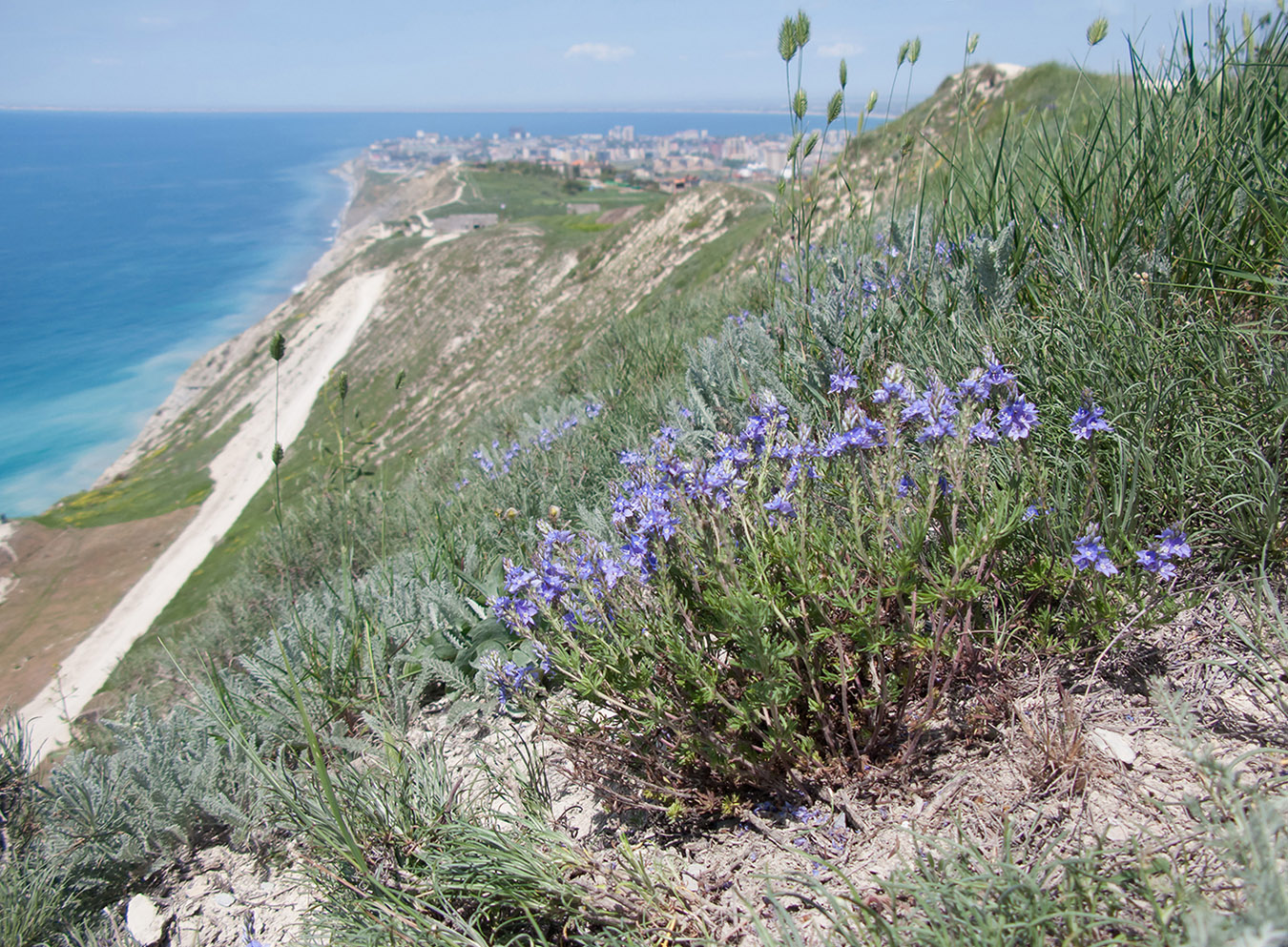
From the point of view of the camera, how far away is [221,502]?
31.3 m

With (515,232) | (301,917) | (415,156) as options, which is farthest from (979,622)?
(415,156)

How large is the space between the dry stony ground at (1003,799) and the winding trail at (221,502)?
2.08 metres

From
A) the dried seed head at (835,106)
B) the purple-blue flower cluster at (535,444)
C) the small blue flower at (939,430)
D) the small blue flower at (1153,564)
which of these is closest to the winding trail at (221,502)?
the purple-blue flower cluster at (535,444)

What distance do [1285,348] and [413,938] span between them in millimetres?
2802

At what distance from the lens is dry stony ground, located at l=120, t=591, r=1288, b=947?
1538 millimetres

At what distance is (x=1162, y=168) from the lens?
280 cm

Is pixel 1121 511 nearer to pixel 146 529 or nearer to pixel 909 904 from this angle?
pixel 909 904

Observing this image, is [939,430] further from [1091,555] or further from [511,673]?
[511,673]

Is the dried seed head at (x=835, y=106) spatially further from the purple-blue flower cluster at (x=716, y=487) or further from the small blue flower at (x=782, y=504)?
the small blue flower at (x=782, y=504)

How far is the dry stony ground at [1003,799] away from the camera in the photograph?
60.6 inches

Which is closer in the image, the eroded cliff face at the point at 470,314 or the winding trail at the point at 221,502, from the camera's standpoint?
the winding trail at the point at 221,502

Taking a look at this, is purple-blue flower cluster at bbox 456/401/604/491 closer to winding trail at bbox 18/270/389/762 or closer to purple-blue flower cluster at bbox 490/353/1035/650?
winding trail at bbox 18/270/389/762

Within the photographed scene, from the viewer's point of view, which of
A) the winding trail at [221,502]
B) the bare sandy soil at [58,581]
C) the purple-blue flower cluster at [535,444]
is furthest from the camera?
the bare sandy soil at [58,581]

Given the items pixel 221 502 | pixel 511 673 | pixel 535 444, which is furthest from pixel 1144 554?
pixel 221 502
